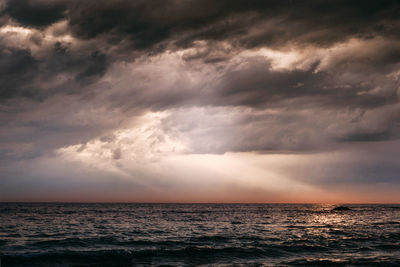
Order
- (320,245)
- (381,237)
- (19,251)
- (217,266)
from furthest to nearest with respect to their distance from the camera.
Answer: (381,237)
(320,245)
(19,251)
(217,266)

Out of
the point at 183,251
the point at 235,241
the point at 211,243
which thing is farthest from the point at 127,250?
the point at 235,241

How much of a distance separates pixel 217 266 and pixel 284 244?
9667 mm

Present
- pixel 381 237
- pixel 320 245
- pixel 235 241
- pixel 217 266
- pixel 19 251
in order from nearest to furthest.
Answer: pixel 217 266, pixel 19 251, pixel 320 245, pixel 235 241, pixel 381 237

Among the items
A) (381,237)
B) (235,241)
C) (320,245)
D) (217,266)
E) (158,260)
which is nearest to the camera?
(217,266)

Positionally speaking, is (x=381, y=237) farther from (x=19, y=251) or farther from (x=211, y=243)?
(x=19, y=251)

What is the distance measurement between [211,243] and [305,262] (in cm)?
950

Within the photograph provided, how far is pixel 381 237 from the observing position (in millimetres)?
31234

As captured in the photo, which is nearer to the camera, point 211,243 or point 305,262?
point 305,262

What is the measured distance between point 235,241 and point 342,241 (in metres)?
9.74

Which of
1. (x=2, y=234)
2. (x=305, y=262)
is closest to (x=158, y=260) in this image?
(x=305, y=262)

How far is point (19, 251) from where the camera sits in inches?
898

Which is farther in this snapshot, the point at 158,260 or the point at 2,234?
the point at 2,234

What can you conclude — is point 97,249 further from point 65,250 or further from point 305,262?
point 305,262

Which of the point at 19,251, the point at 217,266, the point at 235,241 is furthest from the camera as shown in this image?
the point at 235,241
